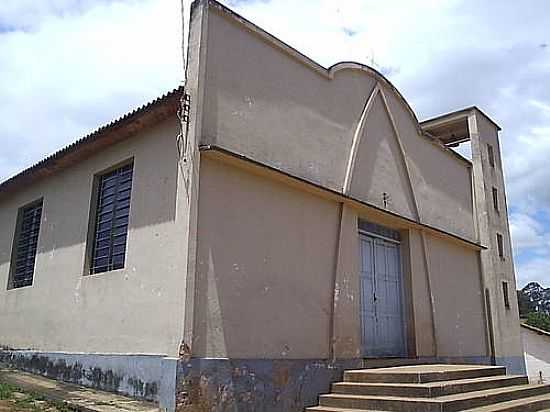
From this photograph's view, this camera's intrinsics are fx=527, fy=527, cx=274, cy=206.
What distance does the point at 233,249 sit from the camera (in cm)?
744

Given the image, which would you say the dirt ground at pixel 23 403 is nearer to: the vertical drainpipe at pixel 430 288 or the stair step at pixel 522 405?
the stair step at pixel 522 405

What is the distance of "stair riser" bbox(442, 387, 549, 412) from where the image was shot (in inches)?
271

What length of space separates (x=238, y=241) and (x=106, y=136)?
3.20 metres

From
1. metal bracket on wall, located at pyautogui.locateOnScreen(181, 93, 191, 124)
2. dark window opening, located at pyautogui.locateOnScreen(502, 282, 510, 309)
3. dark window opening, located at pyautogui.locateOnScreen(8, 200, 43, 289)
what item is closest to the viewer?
metal bracket on wall, located at pyautogui.locateOnScreen(181, 93, 191, 124)

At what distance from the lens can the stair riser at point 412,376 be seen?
773 centimetres

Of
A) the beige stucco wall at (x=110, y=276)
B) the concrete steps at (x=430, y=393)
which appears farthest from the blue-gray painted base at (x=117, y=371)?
the concrete steps at (x=430, y=393)

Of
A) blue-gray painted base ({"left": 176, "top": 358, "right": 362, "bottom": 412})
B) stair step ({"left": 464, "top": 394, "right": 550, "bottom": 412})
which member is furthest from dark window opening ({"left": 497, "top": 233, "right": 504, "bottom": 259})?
blue-gray painted base ({"left": 176, "top": 358, "right": 362, "bottom": 412})

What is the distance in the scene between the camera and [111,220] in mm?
9039

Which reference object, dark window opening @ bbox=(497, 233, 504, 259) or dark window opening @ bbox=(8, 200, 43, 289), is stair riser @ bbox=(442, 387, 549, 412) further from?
dark window opening @ bbox=(8, 200, 43, 289)

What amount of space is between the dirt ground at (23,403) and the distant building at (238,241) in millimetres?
901

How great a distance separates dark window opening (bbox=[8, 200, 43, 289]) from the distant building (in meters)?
0.05

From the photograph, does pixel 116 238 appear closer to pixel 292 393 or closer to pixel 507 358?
pixel 292 393

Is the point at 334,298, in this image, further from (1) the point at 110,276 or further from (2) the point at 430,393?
(1) the point at 110,276

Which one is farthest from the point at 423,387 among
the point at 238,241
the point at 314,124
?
the point at 314,124
